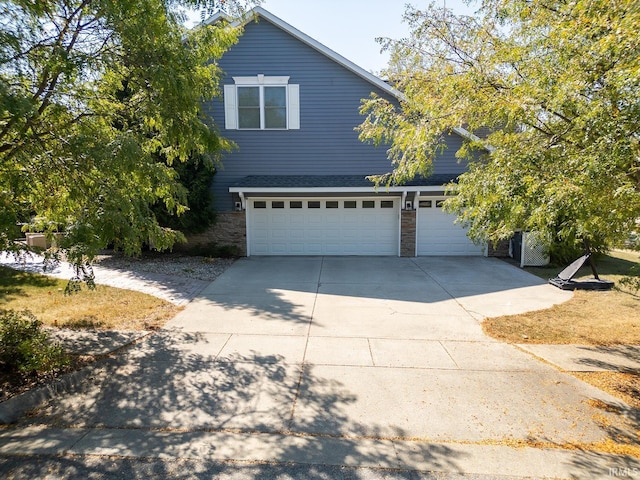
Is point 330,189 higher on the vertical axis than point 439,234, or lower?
higher

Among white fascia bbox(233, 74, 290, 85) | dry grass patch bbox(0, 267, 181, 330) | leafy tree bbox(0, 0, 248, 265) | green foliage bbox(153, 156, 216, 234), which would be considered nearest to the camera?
leafy tree bbox(0, 0, 248, 265)

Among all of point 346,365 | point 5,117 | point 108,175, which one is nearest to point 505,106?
point 346,365

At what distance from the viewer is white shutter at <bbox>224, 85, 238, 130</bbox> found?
12.6 meters

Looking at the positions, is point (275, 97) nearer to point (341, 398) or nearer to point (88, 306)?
point (88, 306)

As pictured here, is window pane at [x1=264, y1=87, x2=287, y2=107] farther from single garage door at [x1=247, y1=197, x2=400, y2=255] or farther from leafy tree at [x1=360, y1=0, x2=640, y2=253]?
leafy tree at [x1=360, y1=0, x2=640, y2=253]

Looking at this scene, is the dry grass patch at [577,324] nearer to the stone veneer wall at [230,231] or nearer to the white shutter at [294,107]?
the stone veneer wall at [230,231]

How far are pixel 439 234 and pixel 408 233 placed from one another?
1.16 m

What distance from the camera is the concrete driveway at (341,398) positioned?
3.19 meters

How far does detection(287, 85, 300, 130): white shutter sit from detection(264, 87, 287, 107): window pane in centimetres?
23

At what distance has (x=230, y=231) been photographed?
13133mm

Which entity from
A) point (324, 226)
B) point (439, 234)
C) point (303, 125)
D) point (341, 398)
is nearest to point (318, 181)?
point (324, 226)

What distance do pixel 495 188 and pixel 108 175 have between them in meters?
4.48

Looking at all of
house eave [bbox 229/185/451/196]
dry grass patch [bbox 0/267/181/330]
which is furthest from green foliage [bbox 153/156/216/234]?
dry grass patch [bbox 0/267/181/330]

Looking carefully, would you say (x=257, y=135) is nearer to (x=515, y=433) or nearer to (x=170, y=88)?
(x=170, y=88)
